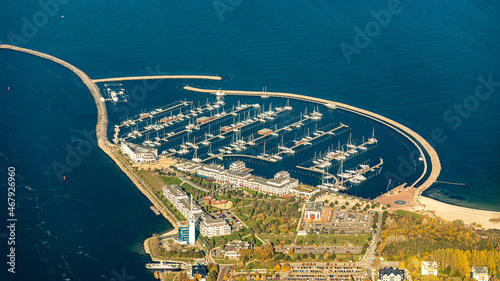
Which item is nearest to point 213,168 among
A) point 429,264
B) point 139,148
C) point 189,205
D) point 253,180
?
point 253,180

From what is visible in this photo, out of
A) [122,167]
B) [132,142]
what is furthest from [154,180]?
[132,142]

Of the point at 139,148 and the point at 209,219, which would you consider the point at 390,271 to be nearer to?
the point at 209,219

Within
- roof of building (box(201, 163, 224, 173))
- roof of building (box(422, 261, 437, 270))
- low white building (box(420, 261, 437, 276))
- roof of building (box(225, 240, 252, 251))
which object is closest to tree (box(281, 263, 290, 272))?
roof of building (box(225, 240, 252, 251))

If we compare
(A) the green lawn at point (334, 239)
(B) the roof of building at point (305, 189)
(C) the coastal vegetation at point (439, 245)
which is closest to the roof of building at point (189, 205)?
(A) the green lawn at point (334, 239)

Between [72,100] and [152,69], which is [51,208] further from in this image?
[152,69]

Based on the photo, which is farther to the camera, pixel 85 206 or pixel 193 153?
pixel 193 153

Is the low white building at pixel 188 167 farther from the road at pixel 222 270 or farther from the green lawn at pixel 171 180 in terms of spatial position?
the road at pixel 222 270
